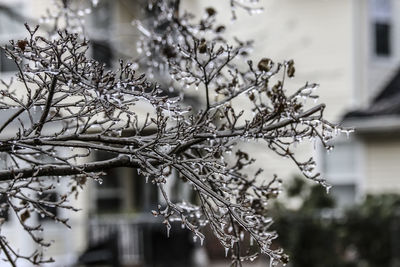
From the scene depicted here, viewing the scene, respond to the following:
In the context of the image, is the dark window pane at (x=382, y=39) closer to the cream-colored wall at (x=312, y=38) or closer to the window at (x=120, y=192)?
the cream-colored wall at (x=312, y=38)

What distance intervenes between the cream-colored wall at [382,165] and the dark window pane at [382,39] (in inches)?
95.2

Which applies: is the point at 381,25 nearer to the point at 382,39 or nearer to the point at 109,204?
the point at 382,39

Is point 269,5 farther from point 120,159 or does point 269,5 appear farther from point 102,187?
point 120,159

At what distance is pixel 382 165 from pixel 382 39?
300 centimetres

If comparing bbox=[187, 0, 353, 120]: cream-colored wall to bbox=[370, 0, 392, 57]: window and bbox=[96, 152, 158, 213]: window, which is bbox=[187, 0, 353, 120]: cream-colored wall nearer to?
bbox=[370, 0, 392, 57]: window

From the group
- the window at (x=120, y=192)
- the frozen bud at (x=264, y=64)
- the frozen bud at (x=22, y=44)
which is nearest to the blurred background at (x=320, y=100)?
the window at (x=120, y=192)

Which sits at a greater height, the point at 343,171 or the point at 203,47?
the point at 203,47

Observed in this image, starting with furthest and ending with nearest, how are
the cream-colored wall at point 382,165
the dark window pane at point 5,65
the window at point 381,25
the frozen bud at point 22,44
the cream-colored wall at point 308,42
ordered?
the window at point 381,25 → the cream-colored wall at point 308,42 → the dark window pane at point 5,65 → the cream-colored wall at point 382,165 → the frozen bud at point 22,44

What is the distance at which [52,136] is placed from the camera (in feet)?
9.92

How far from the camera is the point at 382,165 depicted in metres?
14.1

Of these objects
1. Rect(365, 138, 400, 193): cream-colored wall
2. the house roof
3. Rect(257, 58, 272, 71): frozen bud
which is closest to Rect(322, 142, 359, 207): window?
Rect(365, 138, 400, 193): cream-colored wall

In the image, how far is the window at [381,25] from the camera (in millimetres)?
15648

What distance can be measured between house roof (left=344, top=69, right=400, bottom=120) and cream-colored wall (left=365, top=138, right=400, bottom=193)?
1.83 ft

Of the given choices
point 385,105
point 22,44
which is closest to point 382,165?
point 385,105
